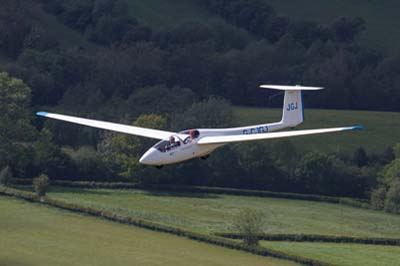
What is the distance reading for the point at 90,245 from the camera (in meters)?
100

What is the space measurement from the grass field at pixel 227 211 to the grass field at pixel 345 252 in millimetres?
5196

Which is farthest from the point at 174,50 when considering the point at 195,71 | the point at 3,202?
the point at 3,202

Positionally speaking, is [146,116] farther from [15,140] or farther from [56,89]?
[56,89]

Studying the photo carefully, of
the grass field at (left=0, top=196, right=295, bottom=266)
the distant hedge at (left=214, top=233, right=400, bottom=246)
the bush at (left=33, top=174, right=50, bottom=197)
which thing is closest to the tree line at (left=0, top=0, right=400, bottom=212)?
the bush at (left=33, top=174, right=50, bottom=197)

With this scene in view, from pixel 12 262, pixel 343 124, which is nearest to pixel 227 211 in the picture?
pixel 12 262

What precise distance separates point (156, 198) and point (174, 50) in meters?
66.3

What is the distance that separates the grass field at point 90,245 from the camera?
95.9 metres

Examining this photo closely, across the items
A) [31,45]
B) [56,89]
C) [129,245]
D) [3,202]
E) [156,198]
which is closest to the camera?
[129,245]

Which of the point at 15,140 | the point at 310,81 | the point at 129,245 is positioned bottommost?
the point at 129,245

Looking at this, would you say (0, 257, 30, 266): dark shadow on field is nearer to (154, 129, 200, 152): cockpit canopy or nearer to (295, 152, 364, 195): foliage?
(154, 129, 200, 152): cockpit canopy

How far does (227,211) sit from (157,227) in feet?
54.7

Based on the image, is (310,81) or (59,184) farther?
(310,81)

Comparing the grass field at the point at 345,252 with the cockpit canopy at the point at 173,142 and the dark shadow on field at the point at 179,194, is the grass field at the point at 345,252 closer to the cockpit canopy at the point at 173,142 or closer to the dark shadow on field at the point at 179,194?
the dark shadow on field at the point at 179,194

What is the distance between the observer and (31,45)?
596 ft
